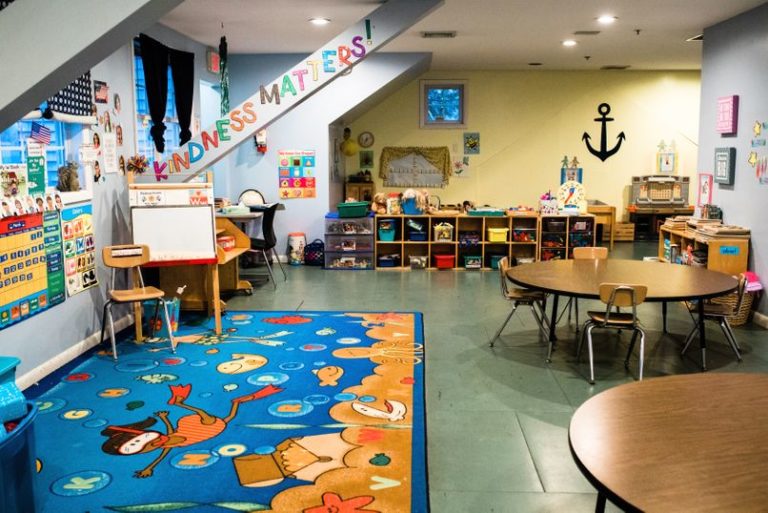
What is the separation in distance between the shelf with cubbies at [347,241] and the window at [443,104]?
3.61 m

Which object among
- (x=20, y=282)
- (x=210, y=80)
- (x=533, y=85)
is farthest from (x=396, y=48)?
(x=20, y=282)

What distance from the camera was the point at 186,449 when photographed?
3.95 metres

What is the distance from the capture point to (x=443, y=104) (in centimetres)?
1269

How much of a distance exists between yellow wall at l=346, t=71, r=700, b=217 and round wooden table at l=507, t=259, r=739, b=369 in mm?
6670

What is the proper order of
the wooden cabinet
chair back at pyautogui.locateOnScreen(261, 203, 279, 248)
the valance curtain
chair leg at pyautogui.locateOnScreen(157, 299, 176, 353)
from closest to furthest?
chair leg at pyautogui.locateOnScreen(157, 299, 176, 353) < chair back at pyautogui.locateOnScreen(261, 203, 279, 248) < the wooden cabinet < the valance curtain

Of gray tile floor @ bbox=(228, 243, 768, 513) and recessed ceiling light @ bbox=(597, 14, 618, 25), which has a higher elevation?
recessed ceiling light @ bbox=(597, 14, 618, 25)

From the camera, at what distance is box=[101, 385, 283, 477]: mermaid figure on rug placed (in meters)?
3.94

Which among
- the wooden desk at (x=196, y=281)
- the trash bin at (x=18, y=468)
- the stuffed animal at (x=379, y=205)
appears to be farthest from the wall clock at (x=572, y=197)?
the trash bin at (x=18, y=468)

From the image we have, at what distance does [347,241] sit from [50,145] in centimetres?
477

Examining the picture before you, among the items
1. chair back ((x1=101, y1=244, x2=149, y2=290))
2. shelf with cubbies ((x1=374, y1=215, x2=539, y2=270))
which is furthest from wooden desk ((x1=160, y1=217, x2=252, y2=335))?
shelf with cubbies ((x1=374, y1=215, x2=539, y2=270))

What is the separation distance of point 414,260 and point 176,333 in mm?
4189

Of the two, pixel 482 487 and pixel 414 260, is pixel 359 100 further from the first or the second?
pixel 482 487

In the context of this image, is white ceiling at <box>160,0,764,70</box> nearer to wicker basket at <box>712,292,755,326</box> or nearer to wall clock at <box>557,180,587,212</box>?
wall clock at <box>557,180,587,212</box>

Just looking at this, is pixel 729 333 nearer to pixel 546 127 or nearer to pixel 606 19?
pixel 606 19
